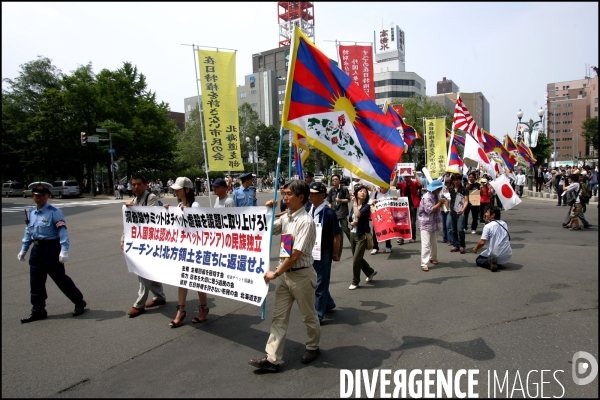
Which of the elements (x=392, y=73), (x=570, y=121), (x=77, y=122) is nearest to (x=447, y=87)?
(x=570, y=121)

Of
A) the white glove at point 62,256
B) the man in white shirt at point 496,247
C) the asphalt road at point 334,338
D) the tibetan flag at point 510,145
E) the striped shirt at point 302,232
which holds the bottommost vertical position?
the asphalt road at point 334,338

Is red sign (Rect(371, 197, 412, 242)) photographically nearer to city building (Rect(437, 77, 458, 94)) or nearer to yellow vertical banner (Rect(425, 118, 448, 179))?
yellow vertical banner (Rect(425, 118, 448, 179))

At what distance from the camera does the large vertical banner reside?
12344 millimetres

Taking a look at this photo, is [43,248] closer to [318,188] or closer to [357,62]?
[318,188]

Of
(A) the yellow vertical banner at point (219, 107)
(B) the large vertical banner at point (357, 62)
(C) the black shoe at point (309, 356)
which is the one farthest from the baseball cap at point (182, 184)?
(B) the large vertical banner at point (357, 62)

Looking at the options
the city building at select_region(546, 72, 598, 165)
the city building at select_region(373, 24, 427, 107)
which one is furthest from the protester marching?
the city building at select_region(546, 72, 598, 165)

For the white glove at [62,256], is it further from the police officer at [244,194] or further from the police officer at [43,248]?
the police officer at [244,194]

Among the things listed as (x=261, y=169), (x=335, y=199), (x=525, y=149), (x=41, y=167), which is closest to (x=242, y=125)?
(x=261, y=169)

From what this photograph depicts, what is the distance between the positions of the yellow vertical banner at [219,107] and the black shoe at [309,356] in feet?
22.5

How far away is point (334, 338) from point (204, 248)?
1.79 m

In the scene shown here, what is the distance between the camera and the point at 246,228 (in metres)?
4.29

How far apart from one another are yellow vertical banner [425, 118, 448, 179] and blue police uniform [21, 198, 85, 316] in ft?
46.0

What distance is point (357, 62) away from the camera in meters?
12.6

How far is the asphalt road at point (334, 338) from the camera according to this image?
3605mm
